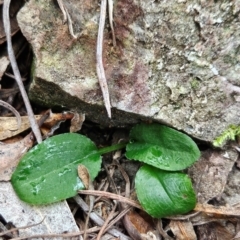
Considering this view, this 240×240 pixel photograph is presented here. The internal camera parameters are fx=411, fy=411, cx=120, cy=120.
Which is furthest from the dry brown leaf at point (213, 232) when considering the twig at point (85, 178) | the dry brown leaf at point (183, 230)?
the twig at point (85, 178)

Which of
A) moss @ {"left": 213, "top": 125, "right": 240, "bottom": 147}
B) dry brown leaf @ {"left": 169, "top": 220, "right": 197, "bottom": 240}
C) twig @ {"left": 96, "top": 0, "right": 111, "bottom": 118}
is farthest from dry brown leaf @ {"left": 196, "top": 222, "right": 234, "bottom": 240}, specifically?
twig @ {"left": 96, "top": 0, "right": 111, "bottom": 118}

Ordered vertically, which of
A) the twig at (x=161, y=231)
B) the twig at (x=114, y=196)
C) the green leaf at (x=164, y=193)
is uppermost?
the green leaf at (x=164, y=193)

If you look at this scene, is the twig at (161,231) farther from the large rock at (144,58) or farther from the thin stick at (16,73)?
the thin stick at (16,73)

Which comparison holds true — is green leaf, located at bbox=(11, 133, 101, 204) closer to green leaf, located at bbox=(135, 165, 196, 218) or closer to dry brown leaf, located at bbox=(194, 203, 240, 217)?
green leaf, located at bbox=(135, 165, 196, 218)

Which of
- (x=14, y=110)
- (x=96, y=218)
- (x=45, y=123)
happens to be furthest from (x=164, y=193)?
(x=14, y=110)

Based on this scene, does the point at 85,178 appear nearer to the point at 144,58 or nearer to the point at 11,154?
the point at 11,154

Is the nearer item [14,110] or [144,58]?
[144,58]
